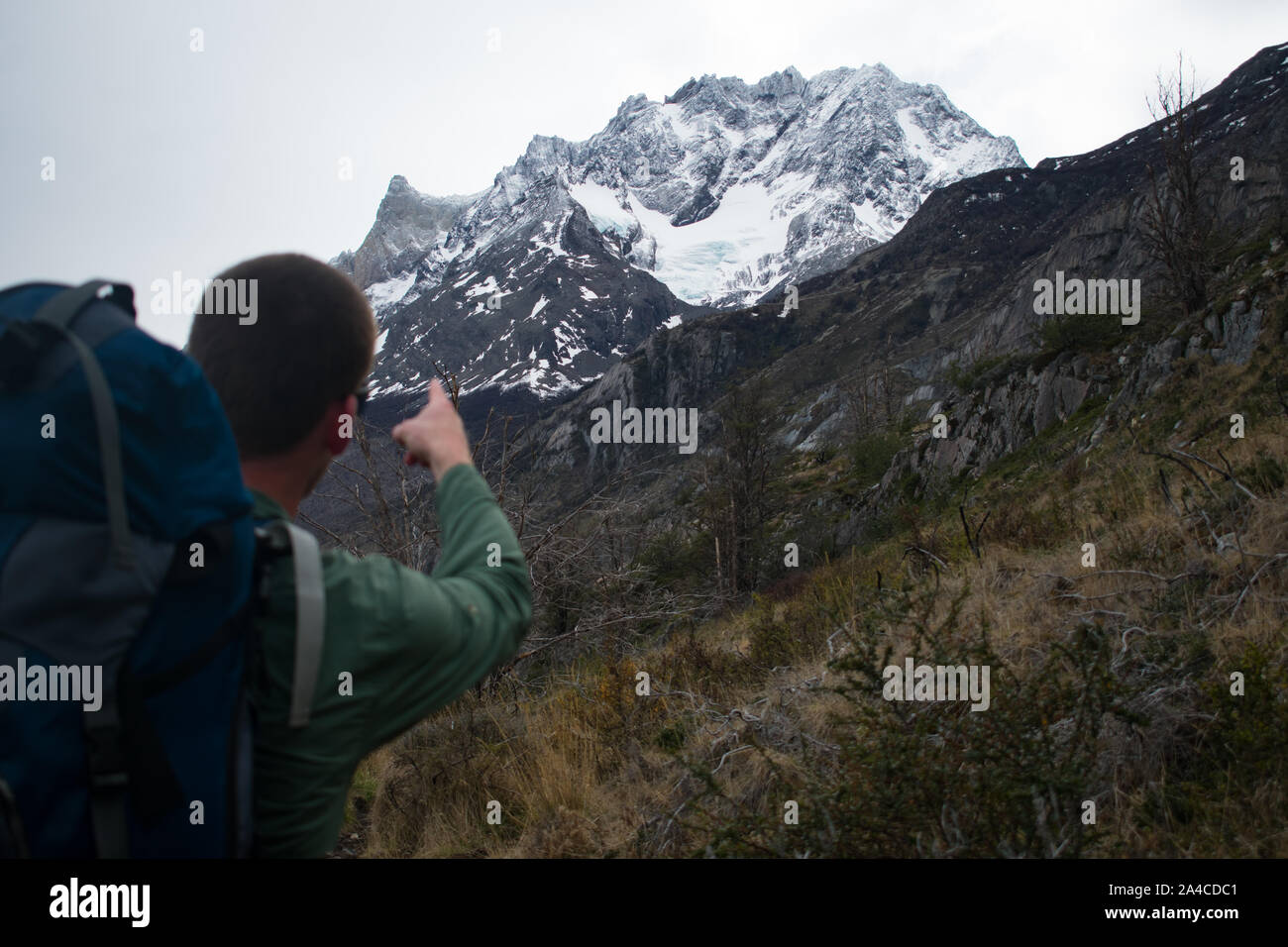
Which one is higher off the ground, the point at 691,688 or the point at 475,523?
the point at 475,523

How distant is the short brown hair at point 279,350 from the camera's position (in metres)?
1.39

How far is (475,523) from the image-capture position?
1525mm

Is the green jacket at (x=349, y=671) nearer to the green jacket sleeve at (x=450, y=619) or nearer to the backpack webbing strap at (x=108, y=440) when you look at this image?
the green jacket sleeve at (x=450, y=619)

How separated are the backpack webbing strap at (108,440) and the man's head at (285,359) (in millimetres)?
327

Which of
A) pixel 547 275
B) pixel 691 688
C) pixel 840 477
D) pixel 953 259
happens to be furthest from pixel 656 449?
pixel 547 275

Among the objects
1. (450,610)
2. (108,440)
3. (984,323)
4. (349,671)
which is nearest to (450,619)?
(450,610)

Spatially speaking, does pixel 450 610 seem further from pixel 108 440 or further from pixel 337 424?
pixel 108 440

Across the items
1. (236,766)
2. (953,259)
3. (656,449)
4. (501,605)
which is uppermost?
(953,259)

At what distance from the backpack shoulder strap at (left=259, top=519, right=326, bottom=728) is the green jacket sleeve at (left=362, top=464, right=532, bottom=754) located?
0.09 metres

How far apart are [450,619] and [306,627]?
0.82 feet

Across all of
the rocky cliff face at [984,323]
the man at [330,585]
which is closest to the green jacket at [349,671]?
the man at [330,585]

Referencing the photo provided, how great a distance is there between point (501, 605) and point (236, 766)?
1.73 feet

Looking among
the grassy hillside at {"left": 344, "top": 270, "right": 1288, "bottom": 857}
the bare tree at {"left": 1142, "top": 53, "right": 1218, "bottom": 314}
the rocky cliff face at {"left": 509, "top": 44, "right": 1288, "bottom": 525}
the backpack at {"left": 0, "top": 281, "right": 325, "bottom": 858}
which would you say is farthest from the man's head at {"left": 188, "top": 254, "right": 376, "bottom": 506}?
the bare tree at {"left": 1142, "top": 53, "right": 1218, "bottom": 314}
